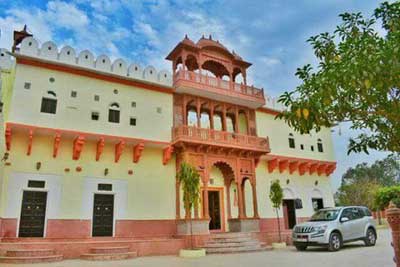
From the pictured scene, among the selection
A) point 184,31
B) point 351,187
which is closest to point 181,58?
point 184,31

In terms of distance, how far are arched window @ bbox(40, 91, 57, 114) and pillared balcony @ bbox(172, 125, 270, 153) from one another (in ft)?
16.7

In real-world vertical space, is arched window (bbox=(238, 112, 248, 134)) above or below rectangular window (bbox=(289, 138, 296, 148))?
above

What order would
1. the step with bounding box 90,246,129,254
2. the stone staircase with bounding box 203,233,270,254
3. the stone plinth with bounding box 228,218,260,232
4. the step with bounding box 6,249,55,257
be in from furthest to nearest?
the stone plinth with bounding box 228,218,260,232, the stone staircase with bounding box 203,233,270,254, the step with bounding box 90,246,129,254, the step with bounding box 6,249,55,257

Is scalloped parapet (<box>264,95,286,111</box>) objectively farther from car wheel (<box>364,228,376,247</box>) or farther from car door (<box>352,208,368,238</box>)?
car wheel (<box>364,228,376,247</box>)

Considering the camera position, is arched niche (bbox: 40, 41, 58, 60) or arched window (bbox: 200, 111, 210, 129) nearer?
arched niche (bbox: 40, 41, 58, 60)

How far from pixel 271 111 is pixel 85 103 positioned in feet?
33.3

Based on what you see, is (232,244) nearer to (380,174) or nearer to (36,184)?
(36,184)

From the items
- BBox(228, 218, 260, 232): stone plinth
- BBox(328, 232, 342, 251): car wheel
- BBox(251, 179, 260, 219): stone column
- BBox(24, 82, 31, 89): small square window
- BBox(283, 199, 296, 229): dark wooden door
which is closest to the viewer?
BBox(328, 232, 342, 251): car wheel

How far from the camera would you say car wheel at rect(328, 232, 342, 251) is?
1141 centimetres

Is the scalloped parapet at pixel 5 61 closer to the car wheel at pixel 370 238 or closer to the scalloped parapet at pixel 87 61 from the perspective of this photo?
the scalloped parapet at pixel 87 61

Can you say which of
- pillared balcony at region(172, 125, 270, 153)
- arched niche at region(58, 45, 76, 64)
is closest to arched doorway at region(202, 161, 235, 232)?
pillared balcony at region(172, 125, 270, 153)

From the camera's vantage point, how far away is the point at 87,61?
13.7 m

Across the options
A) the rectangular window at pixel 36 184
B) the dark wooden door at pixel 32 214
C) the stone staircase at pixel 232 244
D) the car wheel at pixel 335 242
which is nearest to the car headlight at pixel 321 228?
the car wheel at pixel 335 242

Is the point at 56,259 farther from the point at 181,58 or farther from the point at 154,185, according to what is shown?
the point at 181,58
